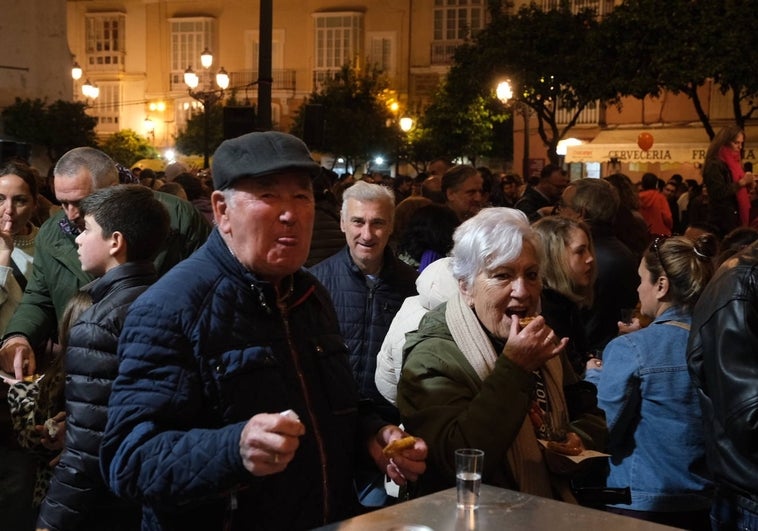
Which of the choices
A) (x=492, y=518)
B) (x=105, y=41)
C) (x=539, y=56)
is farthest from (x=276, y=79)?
(x=492, y=518)

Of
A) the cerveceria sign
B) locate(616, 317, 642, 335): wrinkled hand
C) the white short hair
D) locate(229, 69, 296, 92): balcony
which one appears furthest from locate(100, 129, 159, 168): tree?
the white short hair

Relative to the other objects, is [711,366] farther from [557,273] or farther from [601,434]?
[557,273]

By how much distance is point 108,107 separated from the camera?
5328 centimetres

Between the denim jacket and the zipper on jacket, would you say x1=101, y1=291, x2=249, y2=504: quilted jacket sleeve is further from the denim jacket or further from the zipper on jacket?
the denim jacket

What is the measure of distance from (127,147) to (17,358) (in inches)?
1737

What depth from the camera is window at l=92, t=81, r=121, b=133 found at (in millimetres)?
52875

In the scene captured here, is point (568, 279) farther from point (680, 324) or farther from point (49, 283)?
point (49, 283)

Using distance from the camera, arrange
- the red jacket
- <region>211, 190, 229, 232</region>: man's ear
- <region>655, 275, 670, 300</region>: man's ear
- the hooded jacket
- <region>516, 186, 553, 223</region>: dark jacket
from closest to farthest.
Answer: <region>211, 190, 229, 232</region>: man's ear
the hooded jacket
<region>655, 275, 670, 300</region>: man's ear
<region>516, 186, 553, 223</region>: dark jacket
the red jacket

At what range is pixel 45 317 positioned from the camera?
17.4 feet

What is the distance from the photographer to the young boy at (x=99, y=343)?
3590 mm

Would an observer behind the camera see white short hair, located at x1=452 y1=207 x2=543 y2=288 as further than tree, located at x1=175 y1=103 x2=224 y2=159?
No

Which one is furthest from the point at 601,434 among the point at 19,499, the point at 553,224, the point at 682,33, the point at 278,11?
the point at 278,11

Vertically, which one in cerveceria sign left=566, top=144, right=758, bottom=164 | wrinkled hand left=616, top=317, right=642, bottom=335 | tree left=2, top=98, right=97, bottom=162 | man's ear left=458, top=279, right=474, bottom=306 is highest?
tree left=2, top=98, right=97, bottom=162

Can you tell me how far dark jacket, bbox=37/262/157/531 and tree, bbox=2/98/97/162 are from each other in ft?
80.3
